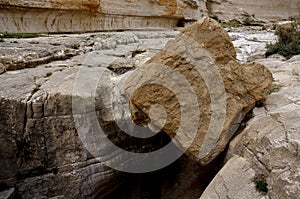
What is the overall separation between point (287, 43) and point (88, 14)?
7.70 meters

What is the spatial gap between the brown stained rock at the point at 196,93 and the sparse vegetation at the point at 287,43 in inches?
155

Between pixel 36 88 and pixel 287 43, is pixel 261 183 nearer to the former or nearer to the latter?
pixel 36 88

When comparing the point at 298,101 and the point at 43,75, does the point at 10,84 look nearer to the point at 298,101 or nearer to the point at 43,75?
the point at 43,75

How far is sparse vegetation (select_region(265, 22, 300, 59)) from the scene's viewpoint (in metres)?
7.06

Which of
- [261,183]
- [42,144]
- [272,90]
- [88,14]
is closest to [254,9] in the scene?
[88,14]

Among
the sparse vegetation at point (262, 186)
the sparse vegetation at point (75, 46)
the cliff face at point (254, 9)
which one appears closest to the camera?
the sparse vegetation at point (262, 186)

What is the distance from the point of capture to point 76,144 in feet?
13.3

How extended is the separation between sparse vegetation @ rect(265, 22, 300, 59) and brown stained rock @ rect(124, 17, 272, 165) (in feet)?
12.9

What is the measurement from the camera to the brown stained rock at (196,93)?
3.71 metres

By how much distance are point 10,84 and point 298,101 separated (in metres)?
4.09

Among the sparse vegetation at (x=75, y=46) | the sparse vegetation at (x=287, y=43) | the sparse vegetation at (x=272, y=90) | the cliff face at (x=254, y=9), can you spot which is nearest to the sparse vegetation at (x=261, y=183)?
the sparse vegetation at (x=272, y=90)

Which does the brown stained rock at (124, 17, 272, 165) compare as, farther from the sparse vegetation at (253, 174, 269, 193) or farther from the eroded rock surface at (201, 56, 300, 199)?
the sparse vegetation at (253, 174, 269, 193)

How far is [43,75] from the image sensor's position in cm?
467

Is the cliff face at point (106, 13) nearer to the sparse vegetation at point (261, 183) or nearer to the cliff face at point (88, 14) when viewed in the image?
the cliff face at point (88, 14)
